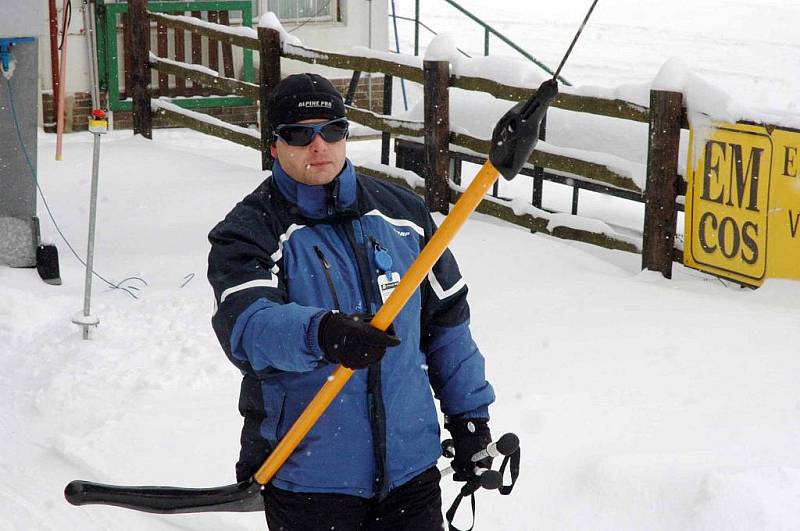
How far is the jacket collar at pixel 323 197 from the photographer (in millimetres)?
2566

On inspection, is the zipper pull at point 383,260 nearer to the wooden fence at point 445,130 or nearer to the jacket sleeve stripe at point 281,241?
the jacket sleeve stripe at point 281,241

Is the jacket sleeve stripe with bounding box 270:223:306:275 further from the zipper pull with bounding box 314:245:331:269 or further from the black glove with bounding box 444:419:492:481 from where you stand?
the black glove with bounding box 444:419:492:481

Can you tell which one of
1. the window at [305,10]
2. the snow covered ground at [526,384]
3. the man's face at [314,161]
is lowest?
the snow covered ground at [526,384]

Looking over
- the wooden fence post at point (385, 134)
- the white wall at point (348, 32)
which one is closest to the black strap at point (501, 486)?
the wooden fence post at point (385, 134)

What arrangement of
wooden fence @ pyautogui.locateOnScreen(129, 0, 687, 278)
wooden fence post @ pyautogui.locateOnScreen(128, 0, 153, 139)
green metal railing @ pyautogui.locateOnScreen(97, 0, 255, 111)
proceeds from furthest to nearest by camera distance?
green metal railing @ pyautogui.locateOnScreen(97, 0, 255, 111)
wooden fence post @ pyautogui.locateOnScreen(128, 0, 153, 139)
wooden fence @ pyautogui.locateOnScreen(129, 0, 687, 278)

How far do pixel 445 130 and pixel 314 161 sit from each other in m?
5.92

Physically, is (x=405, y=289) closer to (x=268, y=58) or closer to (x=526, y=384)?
(x=526, y=384)

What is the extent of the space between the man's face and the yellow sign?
12.6 feet

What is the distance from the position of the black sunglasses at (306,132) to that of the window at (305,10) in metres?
11.1

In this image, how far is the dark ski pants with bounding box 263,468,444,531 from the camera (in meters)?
2.58

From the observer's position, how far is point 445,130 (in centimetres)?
843

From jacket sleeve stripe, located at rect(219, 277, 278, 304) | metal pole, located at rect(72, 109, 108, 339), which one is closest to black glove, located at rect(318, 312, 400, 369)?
jacket sleeve stripe, located at rect(219, 277, 278, 304)

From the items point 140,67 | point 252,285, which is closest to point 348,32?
point 140,67

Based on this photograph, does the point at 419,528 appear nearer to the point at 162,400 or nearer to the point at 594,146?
the point at 162,400
